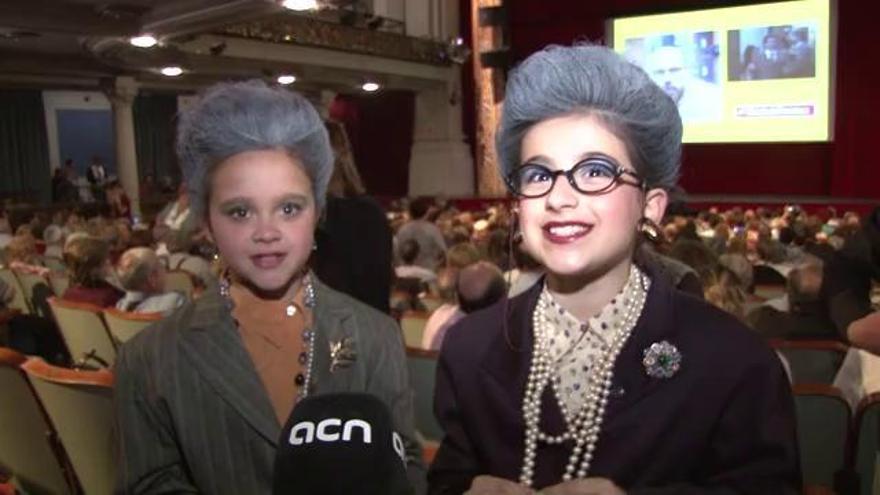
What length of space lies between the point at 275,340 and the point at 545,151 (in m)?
0.62

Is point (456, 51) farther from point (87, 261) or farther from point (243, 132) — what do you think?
point (243, 132)

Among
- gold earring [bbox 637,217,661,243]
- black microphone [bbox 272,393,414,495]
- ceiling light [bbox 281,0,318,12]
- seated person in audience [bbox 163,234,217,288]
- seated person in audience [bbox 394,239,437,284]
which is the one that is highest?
ceiling light [bbox 281,0,318,12]

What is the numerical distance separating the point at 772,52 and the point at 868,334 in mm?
11429

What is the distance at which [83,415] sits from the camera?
236 cm

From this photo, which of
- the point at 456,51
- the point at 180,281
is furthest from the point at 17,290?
the point at 456,51

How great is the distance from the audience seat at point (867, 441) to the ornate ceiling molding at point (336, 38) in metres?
8.80

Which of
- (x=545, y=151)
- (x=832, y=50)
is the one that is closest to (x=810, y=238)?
(x=545, y=151)

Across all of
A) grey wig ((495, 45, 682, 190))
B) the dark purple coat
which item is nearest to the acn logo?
the dark purple coat

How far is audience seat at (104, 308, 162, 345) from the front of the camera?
10.6 feet

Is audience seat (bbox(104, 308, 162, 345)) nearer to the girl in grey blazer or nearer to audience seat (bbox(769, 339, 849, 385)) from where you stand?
the girl in grey blazer

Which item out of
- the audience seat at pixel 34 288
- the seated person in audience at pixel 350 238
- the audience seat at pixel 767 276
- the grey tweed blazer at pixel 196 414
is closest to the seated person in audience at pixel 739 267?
the audience seat at pixel 767 276

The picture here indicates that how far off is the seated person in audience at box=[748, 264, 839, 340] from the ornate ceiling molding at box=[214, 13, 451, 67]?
7800mm

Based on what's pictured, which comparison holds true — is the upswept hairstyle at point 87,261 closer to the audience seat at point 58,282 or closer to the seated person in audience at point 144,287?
the seated person in audience at point 144,287

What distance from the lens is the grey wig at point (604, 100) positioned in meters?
1.09
